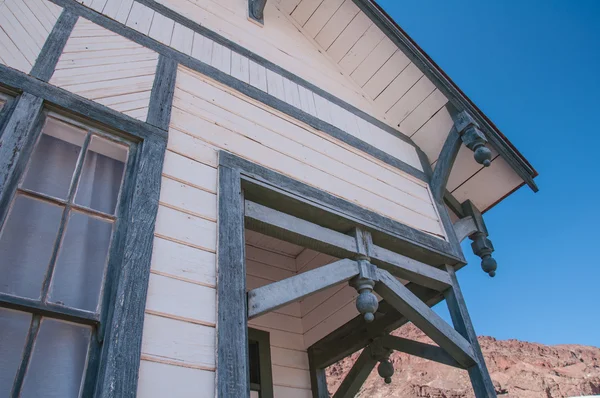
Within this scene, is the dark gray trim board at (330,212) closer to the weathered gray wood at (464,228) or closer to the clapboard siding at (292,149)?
the clapboard siding at (292,149)

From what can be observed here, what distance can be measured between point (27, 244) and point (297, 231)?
1544mm

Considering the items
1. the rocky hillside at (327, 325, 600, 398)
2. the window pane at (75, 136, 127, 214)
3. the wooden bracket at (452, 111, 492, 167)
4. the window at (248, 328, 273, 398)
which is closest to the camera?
the window pane at (75, 136, 127, 214)

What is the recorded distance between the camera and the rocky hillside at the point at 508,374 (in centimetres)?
1395

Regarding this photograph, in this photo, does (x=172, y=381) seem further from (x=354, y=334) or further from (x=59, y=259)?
(x=354, y=334)

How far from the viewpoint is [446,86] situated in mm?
4371

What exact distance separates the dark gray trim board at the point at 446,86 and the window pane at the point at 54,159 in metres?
3.11

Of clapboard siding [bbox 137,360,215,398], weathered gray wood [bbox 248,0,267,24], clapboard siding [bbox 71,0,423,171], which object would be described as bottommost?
clapboard siding [bbox 137,360,215,398]

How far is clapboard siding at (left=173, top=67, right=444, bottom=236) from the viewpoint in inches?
120

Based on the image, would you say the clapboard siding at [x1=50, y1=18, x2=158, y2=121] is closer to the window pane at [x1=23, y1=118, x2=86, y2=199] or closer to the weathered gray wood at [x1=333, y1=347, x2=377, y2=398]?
the window pane at [x1=23, y1=118, x2=86, y2=199]

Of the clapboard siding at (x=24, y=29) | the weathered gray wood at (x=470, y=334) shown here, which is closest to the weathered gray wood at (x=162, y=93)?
the clapboard siding at (x=24, y=29)

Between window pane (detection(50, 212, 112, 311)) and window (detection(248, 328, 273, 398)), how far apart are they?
7.32ft

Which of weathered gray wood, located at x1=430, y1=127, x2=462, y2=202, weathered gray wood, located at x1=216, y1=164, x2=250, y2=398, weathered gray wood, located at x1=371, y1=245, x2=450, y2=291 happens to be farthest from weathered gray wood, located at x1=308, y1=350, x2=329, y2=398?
weathered gray wood, located at x1=216, y1=164, x2=250, y2=398

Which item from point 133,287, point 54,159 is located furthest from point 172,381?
point 54,159

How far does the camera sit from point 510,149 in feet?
14.4
